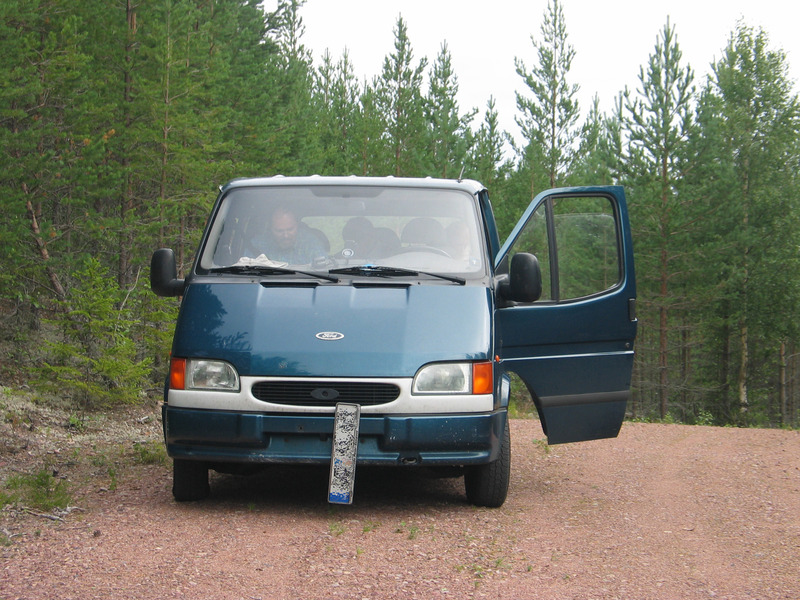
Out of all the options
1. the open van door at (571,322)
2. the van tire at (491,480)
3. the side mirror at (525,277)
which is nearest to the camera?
the side mirror at (525,277)

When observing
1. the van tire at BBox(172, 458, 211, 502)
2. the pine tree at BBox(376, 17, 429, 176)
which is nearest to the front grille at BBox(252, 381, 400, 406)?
the van tire at BBox(172, 458, 211, 502)

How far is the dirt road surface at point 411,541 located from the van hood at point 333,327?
996mm

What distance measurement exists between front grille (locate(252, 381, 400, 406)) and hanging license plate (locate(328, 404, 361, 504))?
0.07 meters

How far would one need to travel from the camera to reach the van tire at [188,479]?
6.15 metres

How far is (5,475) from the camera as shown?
735 centimetres

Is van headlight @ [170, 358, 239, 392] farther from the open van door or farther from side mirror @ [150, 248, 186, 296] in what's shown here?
the open van door

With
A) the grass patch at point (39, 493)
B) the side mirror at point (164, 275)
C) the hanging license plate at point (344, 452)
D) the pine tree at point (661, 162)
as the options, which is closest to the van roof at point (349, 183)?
the side mirror at point (164, 275)

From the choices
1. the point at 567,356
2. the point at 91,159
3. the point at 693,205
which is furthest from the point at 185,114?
the point at 693,205

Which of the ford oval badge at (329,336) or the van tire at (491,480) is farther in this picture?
the van tire at (491,480)

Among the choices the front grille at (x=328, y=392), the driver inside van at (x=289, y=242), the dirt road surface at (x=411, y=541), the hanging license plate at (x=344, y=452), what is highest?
the driver inside van at (x=289, y=242)

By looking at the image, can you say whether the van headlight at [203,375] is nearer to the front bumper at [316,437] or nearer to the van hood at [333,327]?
the van hood at [333,327]

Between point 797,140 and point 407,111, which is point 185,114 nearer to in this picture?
point 407,111

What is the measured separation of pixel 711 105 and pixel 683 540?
1102 inches

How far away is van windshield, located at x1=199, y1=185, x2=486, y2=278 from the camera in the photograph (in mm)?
6426
